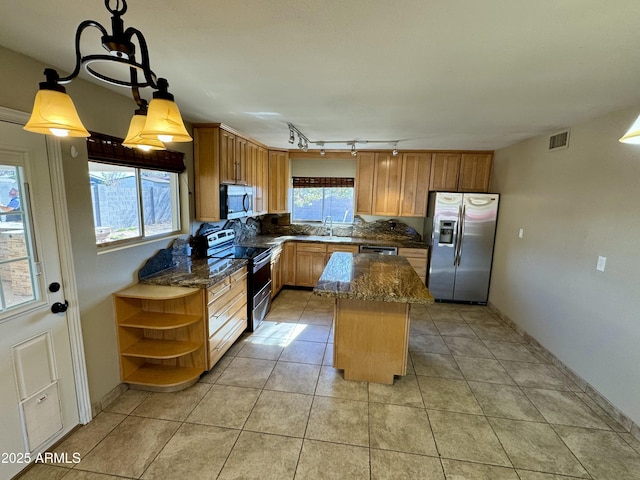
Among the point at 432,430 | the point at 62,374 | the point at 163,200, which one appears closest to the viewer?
the point at 62,374

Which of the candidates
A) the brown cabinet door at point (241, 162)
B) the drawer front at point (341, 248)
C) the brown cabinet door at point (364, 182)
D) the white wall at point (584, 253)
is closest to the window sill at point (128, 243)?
the brown cabinet door at point (241, 162)

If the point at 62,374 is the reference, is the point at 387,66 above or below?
above

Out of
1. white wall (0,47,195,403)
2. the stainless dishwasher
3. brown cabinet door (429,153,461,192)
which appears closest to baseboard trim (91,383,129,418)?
white wall (0,47,195,403)

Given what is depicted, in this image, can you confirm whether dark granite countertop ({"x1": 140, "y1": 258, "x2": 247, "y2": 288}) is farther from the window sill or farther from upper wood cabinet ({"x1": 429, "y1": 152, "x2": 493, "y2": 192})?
upper wood cabinet ({"x1": 429, "y1": 152, "x2": 493, "y2": 192})

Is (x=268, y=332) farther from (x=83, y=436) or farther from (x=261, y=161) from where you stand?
(x=261, y=161)

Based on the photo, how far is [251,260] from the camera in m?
3.34

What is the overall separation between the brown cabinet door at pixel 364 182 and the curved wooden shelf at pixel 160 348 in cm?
336

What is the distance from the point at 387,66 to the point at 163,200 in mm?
2420

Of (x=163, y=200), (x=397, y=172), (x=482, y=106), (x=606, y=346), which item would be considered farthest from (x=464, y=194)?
(x=163, y=200)

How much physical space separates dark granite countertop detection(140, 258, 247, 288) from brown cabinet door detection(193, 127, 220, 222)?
0.59m

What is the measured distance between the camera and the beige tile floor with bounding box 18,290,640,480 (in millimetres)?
1771

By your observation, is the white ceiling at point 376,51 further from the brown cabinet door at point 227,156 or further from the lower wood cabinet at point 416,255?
the lower wood cabinet at point 416,255

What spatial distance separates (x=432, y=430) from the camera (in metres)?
2.08

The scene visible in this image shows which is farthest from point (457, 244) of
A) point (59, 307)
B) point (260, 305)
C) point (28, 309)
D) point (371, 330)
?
point (28, 309)
